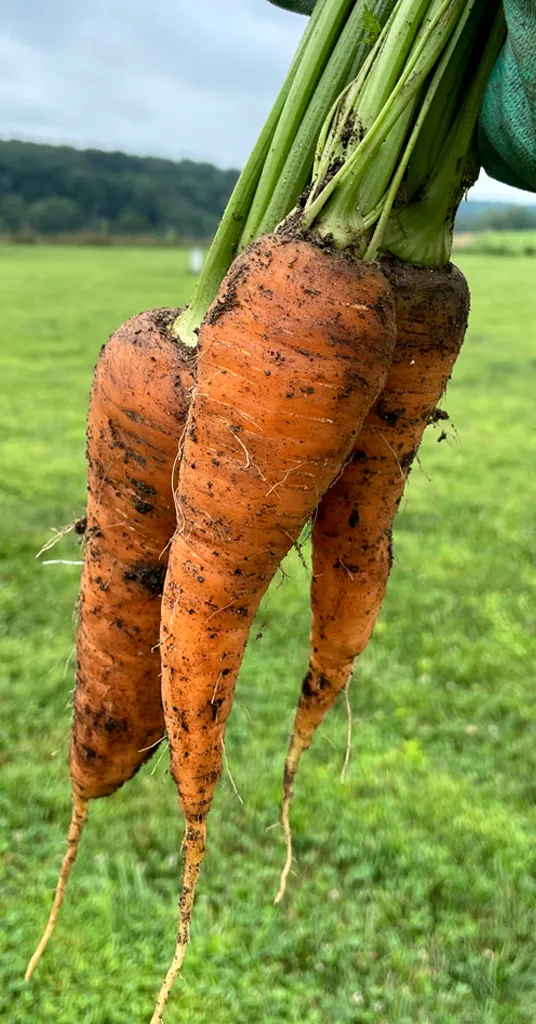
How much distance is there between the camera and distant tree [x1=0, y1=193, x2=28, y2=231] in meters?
45.1

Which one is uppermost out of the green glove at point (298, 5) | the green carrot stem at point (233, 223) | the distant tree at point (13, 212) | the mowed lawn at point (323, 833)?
the distant tree at point (13, 212)

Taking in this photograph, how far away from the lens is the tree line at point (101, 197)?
146 ft

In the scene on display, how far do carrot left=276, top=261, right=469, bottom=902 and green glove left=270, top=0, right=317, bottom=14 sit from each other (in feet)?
2.52

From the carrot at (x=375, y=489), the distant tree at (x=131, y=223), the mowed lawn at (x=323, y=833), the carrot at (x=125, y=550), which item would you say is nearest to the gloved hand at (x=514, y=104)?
the carrot at (x=375, y=489)

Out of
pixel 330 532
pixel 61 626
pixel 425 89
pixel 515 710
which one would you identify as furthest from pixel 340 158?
pixel 61 626

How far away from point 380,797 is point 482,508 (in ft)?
11.5

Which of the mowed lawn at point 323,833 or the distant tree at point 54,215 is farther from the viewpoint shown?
the distant tree at point 54,215

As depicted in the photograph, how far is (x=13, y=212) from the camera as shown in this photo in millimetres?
45656

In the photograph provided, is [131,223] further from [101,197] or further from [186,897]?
[186,897]

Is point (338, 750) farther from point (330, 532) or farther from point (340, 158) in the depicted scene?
point (340, 158)

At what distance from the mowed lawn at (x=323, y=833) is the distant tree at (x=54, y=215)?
1818 inches

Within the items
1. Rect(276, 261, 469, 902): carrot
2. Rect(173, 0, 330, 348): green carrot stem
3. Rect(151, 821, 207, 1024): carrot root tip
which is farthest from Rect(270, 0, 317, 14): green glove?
Rect(151, 821, 207, 1024): carrot root tip

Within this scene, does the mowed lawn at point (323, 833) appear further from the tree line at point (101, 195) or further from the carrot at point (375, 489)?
the tree line at point (101, 195)

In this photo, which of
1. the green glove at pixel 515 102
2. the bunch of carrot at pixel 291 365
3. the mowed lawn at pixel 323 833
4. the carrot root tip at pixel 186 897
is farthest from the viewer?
the mowed lawn at pixel 323 833
